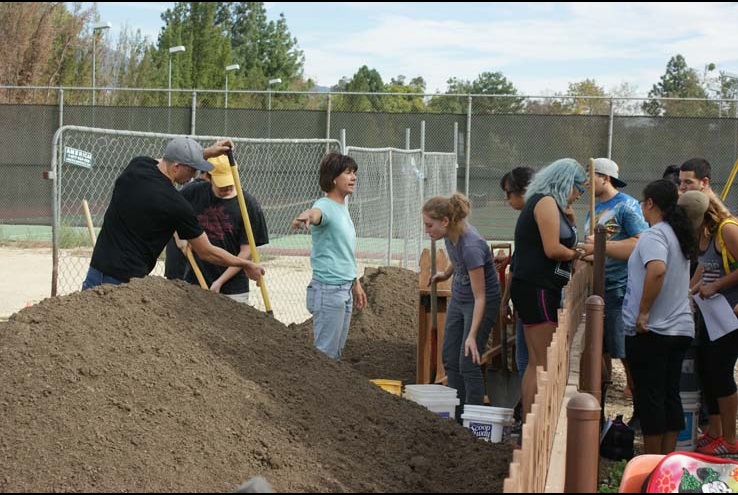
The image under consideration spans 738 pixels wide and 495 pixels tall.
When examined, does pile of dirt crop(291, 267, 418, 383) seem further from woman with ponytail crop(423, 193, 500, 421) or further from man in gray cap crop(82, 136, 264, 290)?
man in gray cap crop(82, 136, 264, 290)

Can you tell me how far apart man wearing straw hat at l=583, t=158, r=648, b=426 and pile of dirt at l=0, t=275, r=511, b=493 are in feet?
6.88

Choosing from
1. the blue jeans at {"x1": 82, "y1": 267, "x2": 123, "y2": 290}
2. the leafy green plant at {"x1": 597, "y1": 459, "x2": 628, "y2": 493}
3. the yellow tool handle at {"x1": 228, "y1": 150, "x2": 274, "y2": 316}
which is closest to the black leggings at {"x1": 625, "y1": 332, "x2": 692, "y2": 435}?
the leafy green plant at {"x1": 597, "y1": 459, "x2": 628, "y2": 493}

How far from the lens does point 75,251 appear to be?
A: 16.2m

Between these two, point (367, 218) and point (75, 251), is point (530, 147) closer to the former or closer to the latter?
point (367, 218)

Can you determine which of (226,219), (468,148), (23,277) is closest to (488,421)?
(226,219)

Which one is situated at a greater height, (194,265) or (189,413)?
(194,265)

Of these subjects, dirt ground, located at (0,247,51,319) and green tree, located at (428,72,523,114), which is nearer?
dirt ground, located at (0,247,51,319)

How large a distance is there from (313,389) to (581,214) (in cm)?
1543

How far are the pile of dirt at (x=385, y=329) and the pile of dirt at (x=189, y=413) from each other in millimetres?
3103

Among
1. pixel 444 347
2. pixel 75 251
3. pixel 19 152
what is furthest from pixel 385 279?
pixel 19 152

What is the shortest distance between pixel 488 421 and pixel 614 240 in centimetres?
181

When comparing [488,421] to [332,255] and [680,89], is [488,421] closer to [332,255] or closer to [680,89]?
[332,255]

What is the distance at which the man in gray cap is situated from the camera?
535 cm

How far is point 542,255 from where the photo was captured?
18.2 ft
